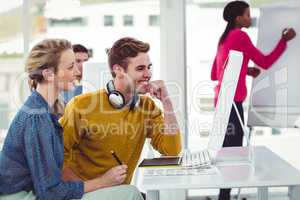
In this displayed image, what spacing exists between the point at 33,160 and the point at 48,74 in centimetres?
37

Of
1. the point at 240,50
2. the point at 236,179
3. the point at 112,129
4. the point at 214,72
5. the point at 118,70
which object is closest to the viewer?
the point at 236,179

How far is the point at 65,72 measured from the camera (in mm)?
1931

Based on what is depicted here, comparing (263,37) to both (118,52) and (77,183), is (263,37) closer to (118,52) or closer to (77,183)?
(118,52)

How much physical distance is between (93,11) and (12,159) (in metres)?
2.52

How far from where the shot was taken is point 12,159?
1695 millimetres

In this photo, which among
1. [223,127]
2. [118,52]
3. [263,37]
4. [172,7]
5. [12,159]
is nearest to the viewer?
[12,159]

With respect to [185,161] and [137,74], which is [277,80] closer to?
[137,74]

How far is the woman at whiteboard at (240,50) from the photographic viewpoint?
338 cm

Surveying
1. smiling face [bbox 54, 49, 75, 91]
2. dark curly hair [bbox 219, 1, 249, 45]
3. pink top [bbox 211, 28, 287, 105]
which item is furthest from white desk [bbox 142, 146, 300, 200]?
dark curly hair [bbox 219, 1, 249, 45]

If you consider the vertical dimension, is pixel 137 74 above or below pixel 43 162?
above

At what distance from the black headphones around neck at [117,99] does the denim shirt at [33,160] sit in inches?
25.3

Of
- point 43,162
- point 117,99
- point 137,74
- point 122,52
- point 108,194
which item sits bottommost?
point 108,194

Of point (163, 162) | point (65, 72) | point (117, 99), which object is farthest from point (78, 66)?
point (163, 162)

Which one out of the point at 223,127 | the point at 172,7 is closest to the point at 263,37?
the point at 172,7
